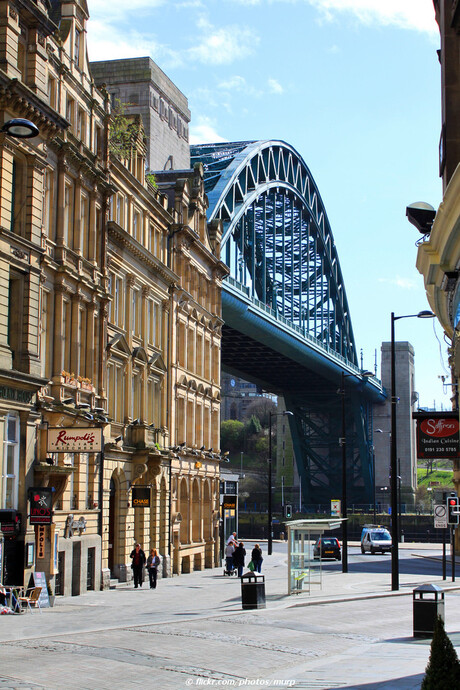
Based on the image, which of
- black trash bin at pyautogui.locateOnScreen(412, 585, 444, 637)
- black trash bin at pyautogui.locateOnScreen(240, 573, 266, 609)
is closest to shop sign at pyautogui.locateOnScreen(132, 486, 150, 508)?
black trash bin at pyautogui.locateOnScreen(240, 573, 266, 609)

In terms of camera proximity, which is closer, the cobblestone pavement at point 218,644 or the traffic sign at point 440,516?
the cobblestone pavement at point 218,644

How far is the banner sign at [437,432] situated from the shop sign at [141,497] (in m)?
23.9

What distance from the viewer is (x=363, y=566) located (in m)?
58.4

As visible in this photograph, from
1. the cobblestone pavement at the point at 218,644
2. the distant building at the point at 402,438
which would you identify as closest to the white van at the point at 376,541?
the cobblestone pavement at the point at 218,644

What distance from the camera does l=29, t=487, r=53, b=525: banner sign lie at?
30.4m

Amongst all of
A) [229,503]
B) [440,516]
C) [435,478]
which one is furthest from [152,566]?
[435,478]

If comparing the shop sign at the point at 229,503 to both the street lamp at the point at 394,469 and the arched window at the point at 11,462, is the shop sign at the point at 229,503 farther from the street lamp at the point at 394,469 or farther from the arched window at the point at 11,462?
the arched window at the point at 11,462

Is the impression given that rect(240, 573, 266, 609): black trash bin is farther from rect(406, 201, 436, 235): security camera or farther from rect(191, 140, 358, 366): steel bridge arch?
rect(191, 140, 358, 366): steel bridge arch

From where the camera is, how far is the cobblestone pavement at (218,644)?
15.9 m

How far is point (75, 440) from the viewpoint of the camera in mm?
32219

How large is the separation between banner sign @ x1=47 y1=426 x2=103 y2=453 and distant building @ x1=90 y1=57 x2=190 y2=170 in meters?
32.9

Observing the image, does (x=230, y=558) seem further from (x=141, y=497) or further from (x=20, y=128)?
(x=20, y=128)

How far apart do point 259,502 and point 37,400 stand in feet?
422

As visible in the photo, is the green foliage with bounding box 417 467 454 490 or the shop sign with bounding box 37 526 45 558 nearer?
the shop sign with bounding box 37 526 45 558
